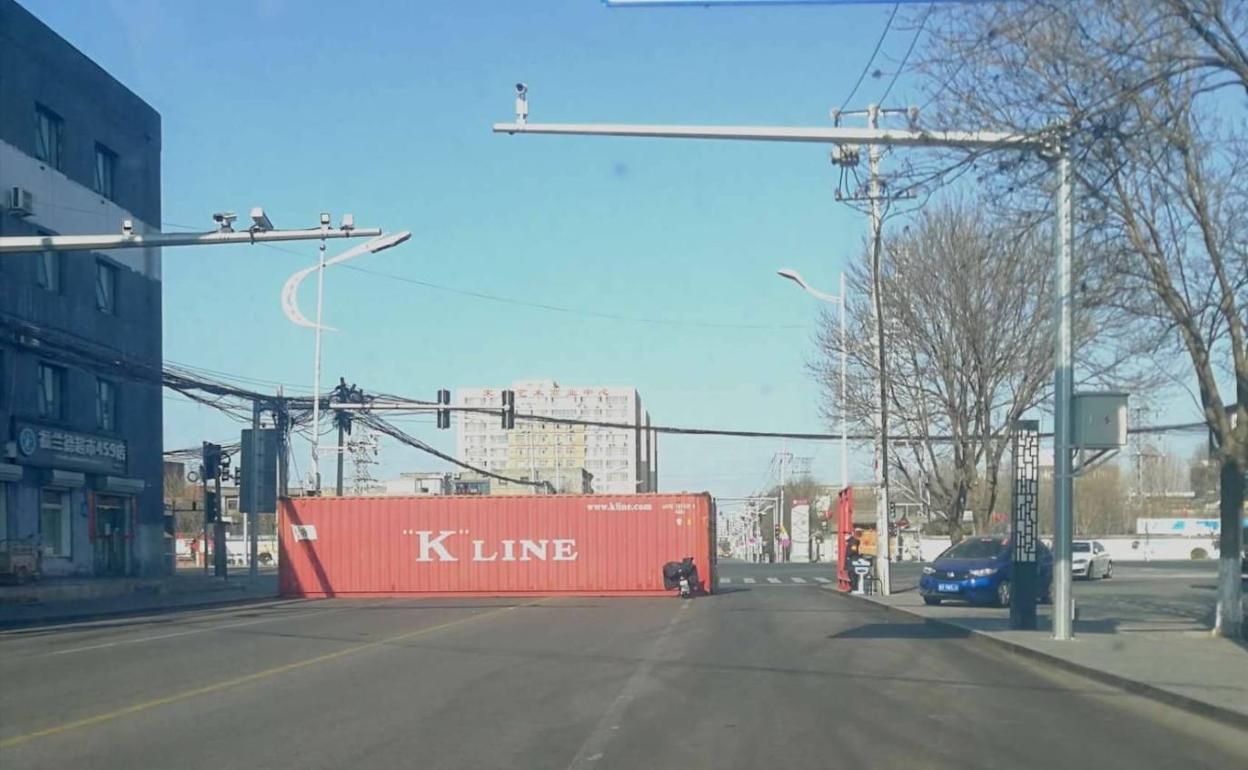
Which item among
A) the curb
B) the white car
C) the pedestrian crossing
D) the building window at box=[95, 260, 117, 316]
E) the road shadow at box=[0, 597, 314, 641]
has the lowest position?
the pedestrian crossing

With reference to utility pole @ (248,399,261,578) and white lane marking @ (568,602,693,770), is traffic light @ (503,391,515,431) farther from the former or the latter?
white lane marking @ (568,602,693,770)

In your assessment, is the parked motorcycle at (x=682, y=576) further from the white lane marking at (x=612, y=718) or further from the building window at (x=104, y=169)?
the building window at (x=104, y=169)

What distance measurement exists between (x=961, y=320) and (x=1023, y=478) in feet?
32.9

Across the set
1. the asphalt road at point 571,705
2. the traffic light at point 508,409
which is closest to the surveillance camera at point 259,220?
the asphalt road at point 571,705

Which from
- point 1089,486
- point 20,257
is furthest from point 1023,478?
point 1089,486

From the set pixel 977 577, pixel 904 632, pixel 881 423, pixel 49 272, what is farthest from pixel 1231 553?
pixel 49 272

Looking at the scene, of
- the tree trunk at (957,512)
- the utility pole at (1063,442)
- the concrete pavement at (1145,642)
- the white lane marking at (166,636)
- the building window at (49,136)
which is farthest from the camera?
the building window at (49,136)

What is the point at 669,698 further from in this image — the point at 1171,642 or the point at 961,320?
the point at 961,320

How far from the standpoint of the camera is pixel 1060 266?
17375mm

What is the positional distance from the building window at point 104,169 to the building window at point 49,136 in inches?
92.5

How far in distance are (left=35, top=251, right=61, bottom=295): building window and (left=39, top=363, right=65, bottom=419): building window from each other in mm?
2473

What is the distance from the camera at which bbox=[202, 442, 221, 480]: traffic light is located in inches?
1781

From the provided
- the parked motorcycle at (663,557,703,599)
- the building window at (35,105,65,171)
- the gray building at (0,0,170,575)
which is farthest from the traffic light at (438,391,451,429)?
the building window at (35,105,65,171)

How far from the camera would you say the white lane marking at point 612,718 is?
9.33 m
